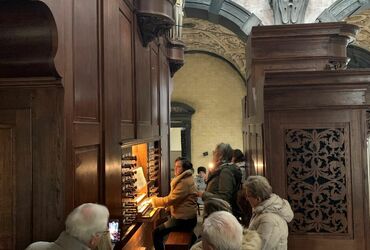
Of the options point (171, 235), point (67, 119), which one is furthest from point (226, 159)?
point (67, 119)

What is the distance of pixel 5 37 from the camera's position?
6.88 ft

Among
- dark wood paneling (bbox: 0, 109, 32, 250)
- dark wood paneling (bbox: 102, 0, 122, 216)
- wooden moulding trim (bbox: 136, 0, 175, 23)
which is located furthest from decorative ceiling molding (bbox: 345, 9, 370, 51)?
dark wood paneling (bbox: 0, 109, 32, 250)

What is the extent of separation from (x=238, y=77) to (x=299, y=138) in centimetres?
1180

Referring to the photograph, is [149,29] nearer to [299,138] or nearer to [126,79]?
[126,79]

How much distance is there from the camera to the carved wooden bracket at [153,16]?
4246 millimetres

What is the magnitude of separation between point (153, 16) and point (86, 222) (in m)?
2.92

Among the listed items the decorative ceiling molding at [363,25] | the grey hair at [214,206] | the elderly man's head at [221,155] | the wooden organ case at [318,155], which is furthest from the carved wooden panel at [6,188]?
the decorative ceiling molding at [363,25]

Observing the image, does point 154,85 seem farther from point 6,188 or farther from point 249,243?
point 249,243

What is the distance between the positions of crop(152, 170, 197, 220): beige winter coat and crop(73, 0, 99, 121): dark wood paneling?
227cm

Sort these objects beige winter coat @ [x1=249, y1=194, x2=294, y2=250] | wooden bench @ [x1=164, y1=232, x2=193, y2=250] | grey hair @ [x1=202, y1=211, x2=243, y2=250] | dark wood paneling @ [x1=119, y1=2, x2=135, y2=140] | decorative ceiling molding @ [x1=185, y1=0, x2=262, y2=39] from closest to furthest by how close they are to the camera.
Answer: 1. grey hair @ [x1=202, y1=211, x2=243, y2=250]
2. beige winter coat @ [x1=249, y1=194, x2=294, y2=250]
3. dark wood paneling @ [x1=119, y1=2, x2=135, y2=140]
4. wooden bench @ [x1=164, y1=232, x2=193, y2=250]
5. decorative ceiling molding @ [x1=185, y1=0, x2=262, y2=39]

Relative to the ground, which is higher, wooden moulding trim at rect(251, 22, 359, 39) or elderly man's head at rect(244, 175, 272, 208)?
wooden moulding trim at rect(251, 22, 359, 39)

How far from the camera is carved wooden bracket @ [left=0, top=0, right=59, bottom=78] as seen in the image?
2.05 m

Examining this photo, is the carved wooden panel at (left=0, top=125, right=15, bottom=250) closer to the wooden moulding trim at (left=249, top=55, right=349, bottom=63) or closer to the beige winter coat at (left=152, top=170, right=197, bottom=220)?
the beige winter coat at (left=152, top=170, right=197, bottom=220)

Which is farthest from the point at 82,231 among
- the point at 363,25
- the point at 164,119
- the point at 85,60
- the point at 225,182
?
the point at 363,25
